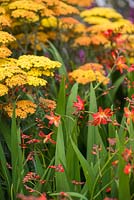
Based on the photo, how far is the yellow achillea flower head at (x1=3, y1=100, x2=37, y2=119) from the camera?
2.03 m

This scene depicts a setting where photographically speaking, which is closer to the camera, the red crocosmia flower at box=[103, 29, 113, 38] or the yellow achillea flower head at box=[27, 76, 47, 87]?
the yellow achillea flower head at box=[27, 76, 47, 87]

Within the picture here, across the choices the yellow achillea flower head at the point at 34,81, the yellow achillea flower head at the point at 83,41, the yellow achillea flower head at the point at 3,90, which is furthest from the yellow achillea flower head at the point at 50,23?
the yellow achillea flower head at the point at 3,90

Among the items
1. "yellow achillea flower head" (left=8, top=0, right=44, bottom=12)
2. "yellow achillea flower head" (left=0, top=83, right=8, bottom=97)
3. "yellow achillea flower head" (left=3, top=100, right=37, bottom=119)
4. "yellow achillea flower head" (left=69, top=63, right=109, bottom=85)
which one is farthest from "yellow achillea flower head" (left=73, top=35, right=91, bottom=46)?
"yellow achillea flower head" (left=0, top=83, right=8, bottom=97)

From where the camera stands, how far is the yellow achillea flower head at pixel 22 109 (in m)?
2.03

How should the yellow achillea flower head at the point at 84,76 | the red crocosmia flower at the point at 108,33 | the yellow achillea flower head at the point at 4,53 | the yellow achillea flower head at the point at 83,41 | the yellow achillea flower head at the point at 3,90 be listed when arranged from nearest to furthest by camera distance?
the yellow achillea flower head at the point at 3,90
the yellow achillea flower head at the point at 4,53
the yellow achillea flower head at the point at 84,76
the red crocosmia flower at the point at 108,33
the yellow achillea flower head at the point at 83,41

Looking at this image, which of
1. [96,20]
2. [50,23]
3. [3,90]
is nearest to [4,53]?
[3,90]

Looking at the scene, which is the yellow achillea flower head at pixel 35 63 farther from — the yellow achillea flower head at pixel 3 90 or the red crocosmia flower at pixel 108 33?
the red crocosmia flower at pixel 108 33

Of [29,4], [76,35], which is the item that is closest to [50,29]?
[76,35]

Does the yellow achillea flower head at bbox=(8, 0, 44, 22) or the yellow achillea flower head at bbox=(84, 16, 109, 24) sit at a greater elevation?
the yellow achillea flower head at bbox=(84, 16, 109, 24)

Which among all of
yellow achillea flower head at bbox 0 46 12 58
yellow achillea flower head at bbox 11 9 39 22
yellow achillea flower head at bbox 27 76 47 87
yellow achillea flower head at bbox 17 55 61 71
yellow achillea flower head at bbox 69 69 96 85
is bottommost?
yellow achillea flower head at bbox 27 76 47 87

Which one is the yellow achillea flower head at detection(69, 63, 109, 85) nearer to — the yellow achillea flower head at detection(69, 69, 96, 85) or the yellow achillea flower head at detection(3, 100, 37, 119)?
the yellow achillea flower head at detection(69, 69, 96, 85)

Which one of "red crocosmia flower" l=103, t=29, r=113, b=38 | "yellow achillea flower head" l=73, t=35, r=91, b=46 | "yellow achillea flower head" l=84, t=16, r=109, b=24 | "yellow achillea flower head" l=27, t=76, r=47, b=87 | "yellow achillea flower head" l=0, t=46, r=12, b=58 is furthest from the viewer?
"yellow achillea flower head" l=84, t=16, r=109, b=24

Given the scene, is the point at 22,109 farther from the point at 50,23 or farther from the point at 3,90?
the point at 50,23

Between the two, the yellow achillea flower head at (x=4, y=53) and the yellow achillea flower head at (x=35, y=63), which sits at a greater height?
the yellow achillea flower head at (x=4, y=53)
